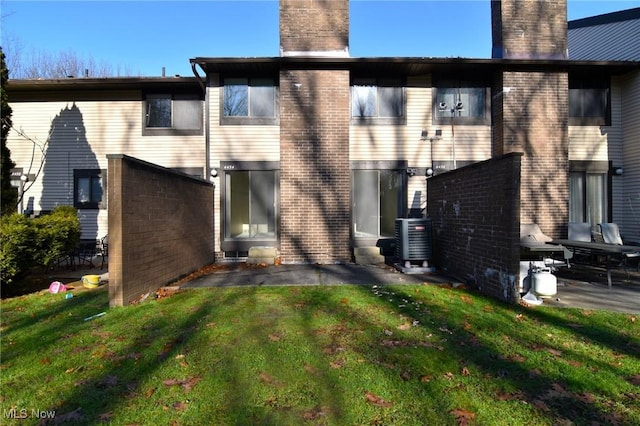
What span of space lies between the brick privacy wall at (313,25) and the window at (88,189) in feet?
23.8

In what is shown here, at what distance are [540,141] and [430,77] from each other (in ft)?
12.2

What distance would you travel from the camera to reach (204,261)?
8859mm

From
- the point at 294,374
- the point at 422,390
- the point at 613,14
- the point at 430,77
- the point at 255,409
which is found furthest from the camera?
the point at 613,14

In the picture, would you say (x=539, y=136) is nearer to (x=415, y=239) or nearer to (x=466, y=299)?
(x=415, y=239)

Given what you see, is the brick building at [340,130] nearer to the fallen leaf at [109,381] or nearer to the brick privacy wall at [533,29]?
the brick privacy wall at [533,29]

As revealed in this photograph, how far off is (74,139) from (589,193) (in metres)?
16.6

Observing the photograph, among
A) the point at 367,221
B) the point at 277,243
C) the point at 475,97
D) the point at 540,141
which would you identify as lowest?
the point at 277,243

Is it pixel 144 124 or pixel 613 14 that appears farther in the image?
pixel 613 14

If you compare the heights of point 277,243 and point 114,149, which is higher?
point 114,149

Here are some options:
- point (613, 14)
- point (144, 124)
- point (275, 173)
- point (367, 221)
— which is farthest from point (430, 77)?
point (613, 14)

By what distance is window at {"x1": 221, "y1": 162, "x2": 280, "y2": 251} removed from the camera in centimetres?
998

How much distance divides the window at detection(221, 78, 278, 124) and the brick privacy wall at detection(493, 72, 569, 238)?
6827 millimetres

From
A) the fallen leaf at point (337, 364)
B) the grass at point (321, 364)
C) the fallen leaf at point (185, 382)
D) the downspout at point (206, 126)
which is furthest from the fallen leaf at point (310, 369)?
the downspout at point (206, 126)

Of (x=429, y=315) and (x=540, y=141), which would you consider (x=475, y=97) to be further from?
(x=429, y=315)
